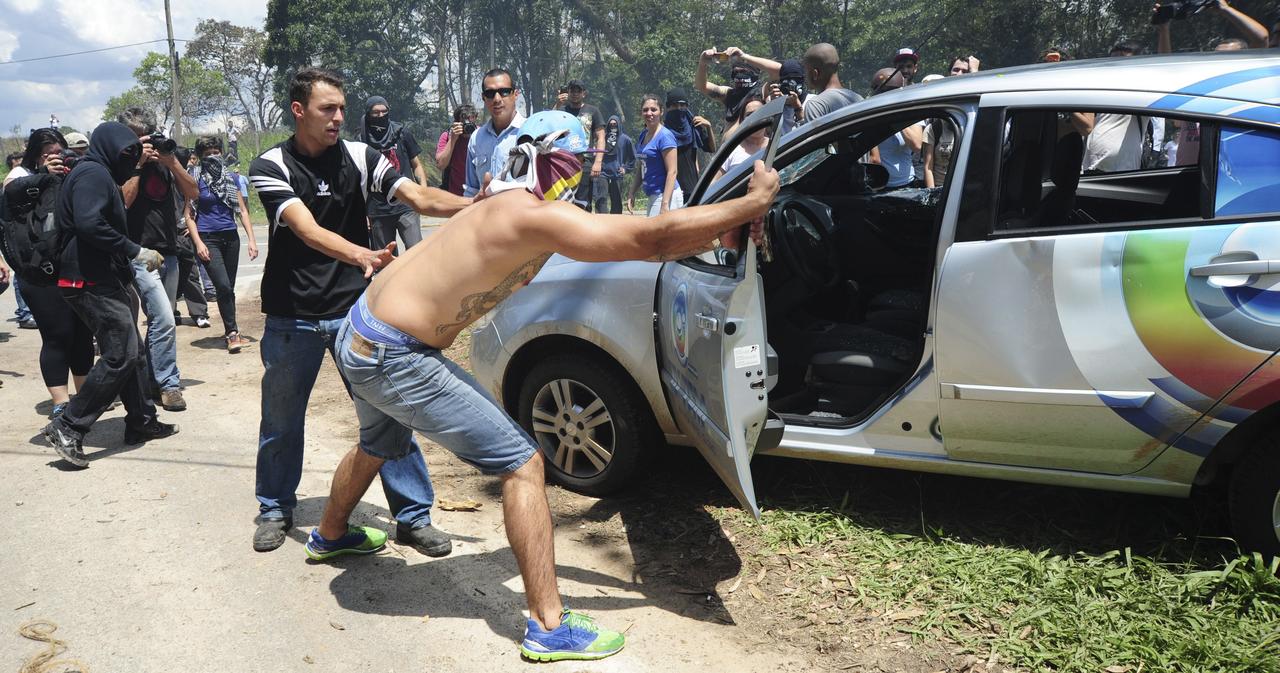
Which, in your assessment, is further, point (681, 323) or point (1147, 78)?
point (681, 323)

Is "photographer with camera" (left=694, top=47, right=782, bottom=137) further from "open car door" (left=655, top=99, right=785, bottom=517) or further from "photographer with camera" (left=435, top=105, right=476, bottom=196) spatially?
"open car door" (left=655, top=99, right=785, bottom=517)

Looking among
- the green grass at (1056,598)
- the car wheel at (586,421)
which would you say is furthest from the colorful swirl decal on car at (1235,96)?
the car wheel at (586,421)

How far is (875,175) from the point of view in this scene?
4984 millimetres

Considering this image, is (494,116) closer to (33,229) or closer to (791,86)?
(791,86)

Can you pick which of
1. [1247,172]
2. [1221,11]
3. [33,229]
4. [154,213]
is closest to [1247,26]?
[1221,11]

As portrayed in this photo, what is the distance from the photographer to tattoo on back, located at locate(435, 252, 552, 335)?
3.03 m

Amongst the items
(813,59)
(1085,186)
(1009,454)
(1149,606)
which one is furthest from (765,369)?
(813,59)

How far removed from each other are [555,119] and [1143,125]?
2.95m

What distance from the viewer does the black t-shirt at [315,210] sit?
3.87 m

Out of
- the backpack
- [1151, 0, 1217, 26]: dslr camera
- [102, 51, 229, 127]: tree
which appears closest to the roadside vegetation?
[1151, 0, 1217, 26]: dslr camera

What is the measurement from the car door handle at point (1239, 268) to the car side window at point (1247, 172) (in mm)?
170

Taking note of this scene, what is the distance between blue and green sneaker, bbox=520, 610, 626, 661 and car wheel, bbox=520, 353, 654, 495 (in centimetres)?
113

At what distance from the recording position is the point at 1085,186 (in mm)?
4250

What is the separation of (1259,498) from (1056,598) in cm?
70
